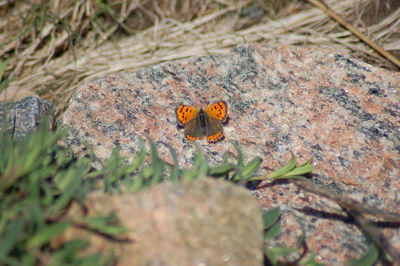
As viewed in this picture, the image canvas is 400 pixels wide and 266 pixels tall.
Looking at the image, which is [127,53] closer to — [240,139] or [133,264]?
[240,139]

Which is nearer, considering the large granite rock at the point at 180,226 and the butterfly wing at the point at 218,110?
the large granite rock at the point at 180,226

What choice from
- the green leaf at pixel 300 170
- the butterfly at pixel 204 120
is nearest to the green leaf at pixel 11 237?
the butterfly at pixel 204 120

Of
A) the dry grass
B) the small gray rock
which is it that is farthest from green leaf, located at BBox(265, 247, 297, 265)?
the dry grass

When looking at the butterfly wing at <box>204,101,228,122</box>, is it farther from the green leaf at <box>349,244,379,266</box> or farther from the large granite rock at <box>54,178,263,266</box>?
the green leaf at <box>349,244,379,266</box>

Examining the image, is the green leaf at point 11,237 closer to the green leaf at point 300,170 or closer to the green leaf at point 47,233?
the green leaf at point 47,233

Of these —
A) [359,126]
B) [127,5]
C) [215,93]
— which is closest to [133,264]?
[215,93]

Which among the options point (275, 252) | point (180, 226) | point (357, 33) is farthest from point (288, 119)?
point (357, 33)
